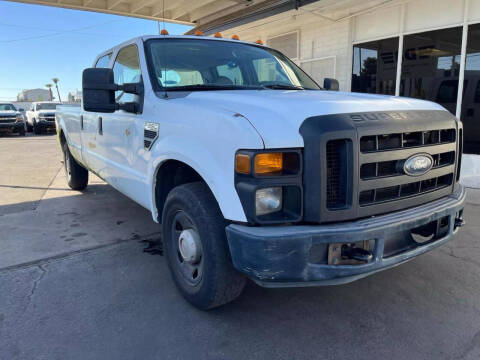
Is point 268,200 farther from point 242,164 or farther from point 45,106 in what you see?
point 45,106

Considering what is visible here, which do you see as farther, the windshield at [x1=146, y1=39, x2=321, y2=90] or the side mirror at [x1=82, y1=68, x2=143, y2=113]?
the windshield at [x1=146, y1=39, x2=321, y2=90]

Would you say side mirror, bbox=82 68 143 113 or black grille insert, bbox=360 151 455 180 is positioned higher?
side mirror, bbox=82 68 143 113

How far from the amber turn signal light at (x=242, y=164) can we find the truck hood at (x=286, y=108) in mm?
135

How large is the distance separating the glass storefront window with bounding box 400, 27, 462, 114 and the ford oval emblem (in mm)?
5697

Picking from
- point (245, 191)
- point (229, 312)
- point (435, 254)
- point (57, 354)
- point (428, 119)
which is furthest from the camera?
point (435, 254)

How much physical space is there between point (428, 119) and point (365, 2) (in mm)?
6532

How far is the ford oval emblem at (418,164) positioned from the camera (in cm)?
234

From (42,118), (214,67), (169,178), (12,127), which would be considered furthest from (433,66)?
(12,127)

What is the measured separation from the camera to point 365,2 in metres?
7.93

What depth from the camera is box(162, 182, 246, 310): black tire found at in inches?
91.7

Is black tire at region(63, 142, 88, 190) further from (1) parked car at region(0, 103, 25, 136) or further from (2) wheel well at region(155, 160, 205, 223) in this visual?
(1) parked car at region(0, 103, 25, 136)

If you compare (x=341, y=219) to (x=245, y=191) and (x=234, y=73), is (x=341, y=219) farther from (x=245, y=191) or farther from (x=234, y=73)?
(x=234, y=73)

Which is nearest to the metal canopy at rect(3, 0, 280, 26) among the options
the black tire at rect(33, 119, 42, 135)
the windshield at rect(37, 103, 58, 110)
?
the black tire at rect(33, 119, 42, 135)

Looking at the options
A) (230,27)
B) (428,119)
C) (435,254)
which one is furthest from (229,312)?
(230,27)
